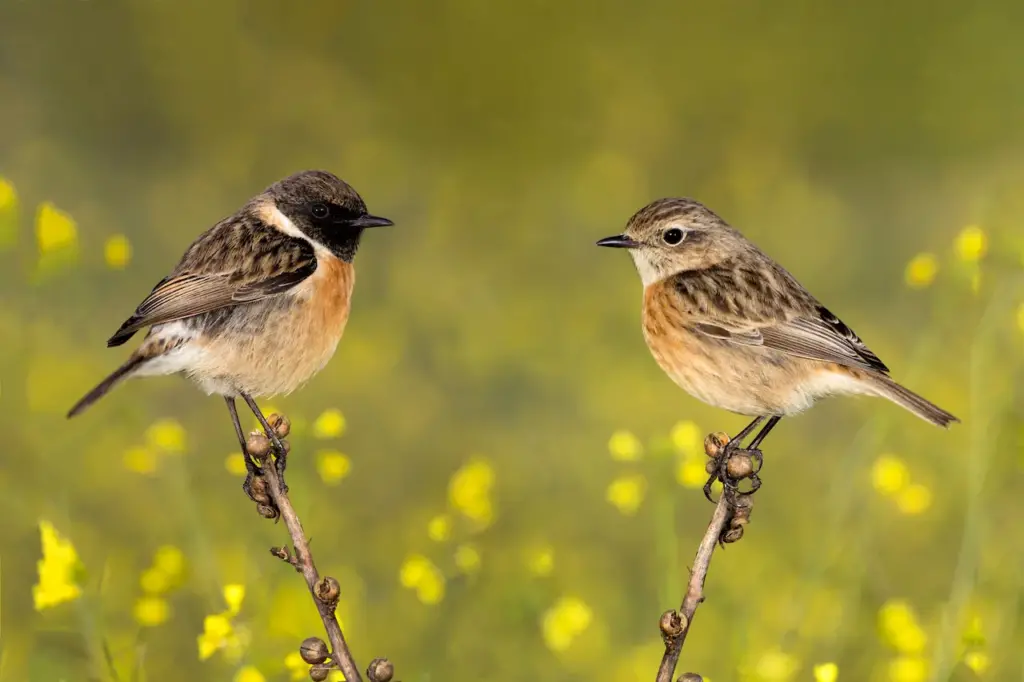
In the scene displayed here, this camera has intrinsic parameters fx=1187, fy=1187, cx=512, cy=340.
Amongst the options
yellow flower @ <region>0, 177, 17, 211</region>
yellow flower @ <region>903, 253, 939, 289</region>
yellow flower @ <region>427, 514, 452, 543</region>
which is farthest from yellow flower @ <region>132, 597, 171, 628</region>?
yellow flower @ <region>903, 253, 939, 289</region>

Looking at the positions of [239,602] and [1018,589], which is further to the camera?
[1018,589]

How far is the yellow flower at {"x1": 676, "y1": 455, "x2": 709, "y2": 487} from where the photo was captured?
3.19m

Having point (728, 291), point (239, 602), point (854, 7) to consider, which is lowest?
point (239, 602)

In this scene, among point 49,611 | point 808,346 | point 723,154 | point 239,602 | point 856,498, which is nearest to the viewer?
point 239,602

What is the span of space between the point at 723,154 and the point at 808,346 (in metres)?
6.41

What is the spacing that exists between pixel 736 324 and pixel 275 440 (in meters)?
1.48

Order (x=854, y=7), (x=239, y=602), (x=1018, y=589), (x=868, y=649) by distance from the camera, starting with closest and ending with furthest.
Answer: (x=239, y=602) < (x=1018, y=589) < (x=868, y=649) < (x=854, y=7)

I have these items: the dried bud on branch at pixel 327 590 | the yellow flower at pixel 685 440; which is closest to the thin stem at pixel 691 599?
the dried bud on branch at pixel 327 590

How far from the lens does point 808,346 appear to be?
3.50m

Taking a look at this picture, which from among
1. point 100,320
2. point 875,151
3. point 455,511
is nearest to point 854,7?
point 875,151

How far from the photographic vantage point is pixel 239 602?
286 cm

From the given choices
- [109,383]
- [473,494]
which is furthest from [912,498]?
[109,383]

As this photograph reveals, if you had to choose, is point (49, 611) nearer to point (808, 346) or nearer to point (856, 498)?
point (808, 346)

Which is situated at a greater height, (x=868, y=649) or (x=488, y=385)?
(x=488, y=385)
